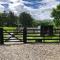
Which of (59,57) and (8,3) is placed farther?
(8,3)

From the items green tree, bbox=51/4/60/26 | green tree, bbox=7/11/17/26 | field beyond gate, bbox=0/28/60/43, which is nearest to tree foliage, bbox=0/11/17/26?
green tree, bbox=7/11/17/26

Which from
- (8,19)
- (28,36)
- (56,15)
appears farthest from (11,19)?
(56,15)

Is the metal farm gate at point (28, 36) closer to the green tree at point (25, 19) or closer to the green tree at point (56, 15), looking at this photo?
the green tree at point (25, 19)

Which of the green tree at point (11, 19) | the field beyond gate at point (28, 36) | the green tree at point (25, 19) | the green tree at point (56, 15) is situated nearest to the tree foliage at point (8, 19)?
the green tree at point (11, 19)

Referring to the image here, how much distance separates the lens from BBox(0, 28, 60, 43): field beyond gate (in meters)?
17.0

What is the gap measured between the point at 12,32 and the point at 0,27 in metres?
0.76

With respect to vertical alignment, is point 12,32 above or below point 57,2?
below

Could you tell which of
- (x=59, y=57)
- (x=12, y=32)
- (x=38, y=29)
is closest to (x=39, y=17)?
(x=38, y=29)

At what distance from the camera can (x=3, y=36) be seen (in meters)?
17.0

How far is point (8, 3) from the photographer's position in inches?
693

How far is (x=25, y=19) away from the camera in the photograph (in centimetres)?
1748

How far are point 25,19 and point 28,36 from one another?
103 centimetres

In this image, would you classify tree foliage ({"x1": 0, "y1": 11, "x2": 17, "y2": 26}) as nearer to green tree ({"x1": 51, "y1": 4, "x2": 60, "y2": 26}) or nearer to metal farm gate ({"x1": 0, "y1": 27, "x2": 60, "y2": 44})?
metal farm gate ({"x1": 0, "y1": 27, "x2": 60, "y2": 44})

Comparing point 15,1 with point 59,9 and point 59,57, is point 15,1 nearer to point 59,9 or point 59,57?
point 59,9
